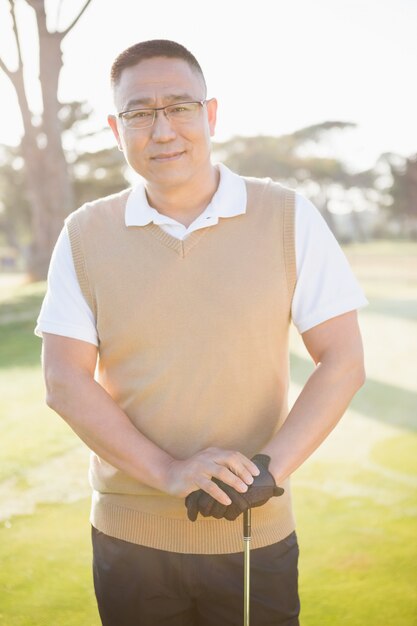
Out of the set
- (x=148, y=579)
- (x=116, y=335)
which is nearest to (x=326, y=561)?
(x=148, y=579)

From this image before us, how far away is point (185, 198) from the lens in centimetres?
186

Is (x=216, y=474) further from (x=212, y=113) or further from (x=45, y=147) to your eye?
(x=45, y=147)

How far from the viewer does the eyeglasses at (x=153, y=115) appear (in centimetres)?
182

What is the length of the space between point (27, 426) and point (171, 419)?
349 centimetres

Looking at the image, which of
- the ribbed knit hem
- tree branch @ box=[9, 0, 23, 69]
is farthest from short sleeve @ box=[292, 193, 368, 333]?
tree branch @ box=[9, 0, 23, 69]

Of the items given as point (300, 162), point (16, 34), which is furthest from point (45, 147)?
point (300, 162)

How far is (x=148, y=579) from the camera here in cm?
182

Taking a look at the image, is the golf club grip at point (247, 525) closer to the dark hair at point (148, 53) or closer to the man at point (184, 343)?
the man at point (184, 343)

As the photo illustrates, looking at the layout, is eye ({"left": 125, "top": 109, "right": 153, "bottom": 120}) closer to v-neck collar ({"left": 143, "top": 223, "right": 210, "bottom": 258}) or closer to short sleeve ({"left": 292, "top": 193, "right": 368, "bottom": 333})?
v-neck collar ({"left": 143, "top": 223, "right": 210, "bottom": 258})

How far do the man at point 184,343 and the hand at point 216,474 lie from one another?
0.09ft

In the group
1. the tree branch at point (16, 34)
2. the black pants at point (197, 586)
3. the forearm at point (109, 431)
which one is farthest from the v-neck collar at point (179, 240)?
the tree branch at point (16, 34)

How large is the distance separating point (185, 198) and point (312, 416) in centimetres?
57

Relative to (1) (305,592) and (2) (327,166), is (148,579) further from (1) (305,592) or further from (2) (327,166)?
(2) (327,166)

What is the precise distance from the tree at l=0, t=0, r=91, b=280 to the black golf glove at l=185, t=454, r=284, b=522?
Answer: 1148 centimetres
